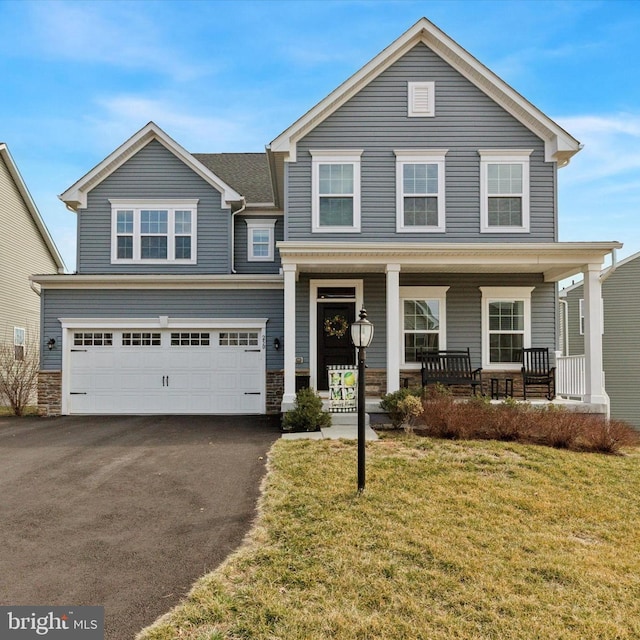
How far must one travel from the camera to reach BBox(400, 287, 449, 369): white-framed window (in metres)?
11.9

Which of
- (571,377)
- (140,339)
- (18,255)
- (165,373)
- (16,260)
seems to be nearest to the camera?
(571,377)

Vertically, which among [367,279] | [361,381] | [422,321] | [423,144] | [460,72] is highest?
[460,72]

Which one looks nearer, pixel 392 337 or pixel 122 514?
pixel 122 514

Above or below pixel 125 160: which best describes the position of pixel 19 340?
below

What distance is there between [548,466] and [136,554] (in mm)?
5379

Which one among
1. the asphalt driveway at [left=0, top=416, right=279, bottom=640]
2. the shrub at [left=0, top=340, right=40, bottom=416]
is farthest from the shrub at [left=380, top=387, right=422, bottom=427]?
the shrub at [left=0, top=340, right=40, bottom=416]

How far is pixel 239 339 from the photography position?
41.5ft

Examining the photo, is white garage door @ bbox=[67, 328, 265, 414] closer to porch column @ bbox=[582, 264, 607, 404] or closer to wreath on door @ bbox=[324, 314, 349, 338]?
wreath on door @ bbox=[324, 314, 349, 338]

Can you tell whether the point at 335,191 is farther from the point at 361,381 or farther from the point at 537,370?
the point at 361,381

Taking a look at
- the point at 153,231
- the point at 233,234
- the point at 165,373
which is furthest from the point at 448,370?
the point at 153,231

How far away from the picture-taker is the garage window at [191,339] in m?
12.6

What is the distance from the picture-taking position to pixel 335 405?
9.88 m

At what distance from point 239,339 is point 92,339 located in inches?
150

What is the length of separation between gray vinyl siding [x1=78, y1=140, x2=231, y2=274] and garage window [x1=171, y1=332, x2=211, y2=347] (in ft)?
6.55
